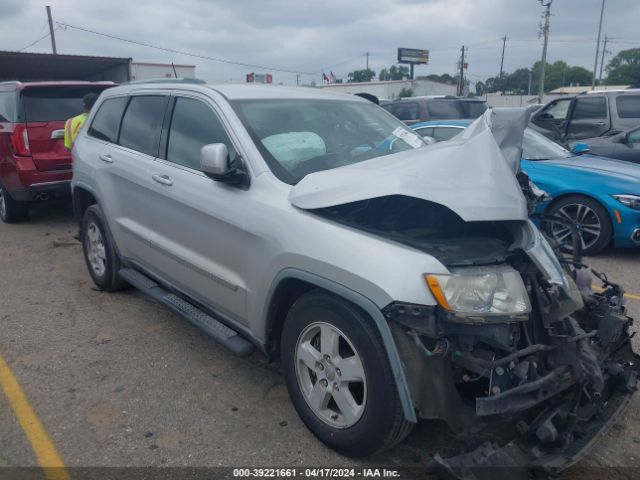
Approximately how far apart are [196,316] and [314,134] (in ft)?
4.65

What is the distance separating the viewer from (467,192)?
2658mm

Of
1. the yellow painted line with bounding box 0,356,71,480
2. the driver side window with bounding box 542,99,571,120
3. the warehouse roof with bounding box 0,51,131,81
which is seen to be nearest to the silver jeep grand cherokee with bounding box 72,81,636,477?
the yellow painted line with bounding box 0,356,71,480

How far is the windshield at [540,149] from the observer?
6.72 metres

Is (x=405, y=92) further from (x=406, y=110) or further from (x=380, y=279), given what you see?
(x=380, y=279)

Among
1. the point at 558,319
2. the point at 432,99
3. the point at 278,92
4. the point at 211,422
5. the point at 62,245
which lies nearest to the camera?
the point at 558,319

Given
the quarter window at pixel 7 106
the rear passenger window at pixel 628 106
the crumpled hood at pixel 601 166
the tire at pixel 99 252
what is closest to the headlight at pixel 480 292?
the tire at pixel 99 252

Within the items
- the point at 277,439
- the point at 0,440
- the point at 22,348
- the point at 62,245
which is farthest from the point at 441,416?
the point at 62,245

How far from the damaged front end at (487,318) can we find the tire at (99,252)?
2656mm

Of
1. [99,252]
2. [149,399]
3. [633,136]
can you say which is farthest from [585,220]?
[99,252]

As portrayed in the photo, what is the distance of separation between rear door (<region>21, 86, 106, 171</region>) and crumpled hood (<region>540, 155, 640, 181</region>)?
6423mm

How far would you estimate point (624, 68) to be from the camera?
89438mm

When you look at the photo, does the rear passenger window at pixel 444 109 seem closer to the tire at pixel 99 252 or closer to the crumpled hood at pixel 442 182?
the tire at pixel 99 252

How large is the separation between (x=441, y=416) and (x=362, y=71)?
3826 inches

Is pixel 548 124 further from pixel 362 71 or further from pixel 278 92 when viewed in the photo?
pixel 362 71
